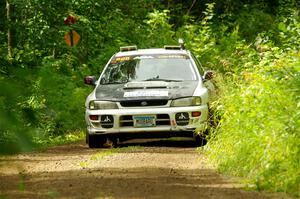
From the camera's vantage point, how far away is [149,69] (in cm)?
1382

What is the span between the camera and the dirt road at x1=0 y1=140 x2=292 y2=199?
24.0 ft

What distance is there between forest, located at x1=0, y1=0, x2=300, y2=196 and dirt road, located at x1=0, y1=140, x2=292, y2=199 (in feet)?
1.20

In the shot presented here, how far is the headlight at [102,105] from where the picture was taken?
41.1 ft

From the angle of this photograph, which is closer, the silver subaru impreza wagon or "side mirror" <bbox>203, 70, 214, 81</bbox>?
the silver subaru impreza wagon

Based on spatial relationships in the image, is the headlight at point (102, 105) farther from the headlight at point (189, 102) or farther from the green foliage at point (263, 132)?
the green foliage at point (263, 132)

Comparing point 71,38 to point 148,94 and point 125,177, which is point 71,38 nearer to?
point 148,94

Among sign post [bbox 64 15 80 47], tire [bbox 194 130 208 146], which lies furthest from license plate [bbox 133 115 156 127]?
sign post [bbox 64 15 80 47]

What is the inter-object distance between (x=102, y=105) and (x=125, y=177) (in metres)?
4.17

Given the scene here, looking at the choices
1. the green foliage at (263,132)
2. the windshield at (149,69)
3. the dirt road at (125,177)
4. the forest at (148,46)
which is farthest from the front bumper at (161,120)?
the green foliage at (263,132)

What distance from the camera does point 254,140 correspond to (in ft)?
27.9

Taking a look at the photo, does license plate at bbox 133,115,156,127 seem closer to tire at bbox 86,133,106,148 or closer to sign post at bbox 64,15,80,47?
tire at bbox 86,133,106,148

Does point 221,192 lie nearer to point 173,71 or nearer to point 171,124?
point 171,124

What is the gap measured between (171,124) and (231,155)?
128 inches

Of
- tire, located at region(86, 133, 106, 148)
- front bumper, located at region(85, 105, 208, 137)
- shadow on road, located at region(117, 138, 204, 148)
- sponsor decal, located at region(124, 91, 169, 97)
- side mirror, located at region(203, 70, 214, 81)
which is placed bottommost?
shadow on road, located at region(117, 138, 204, 148)
